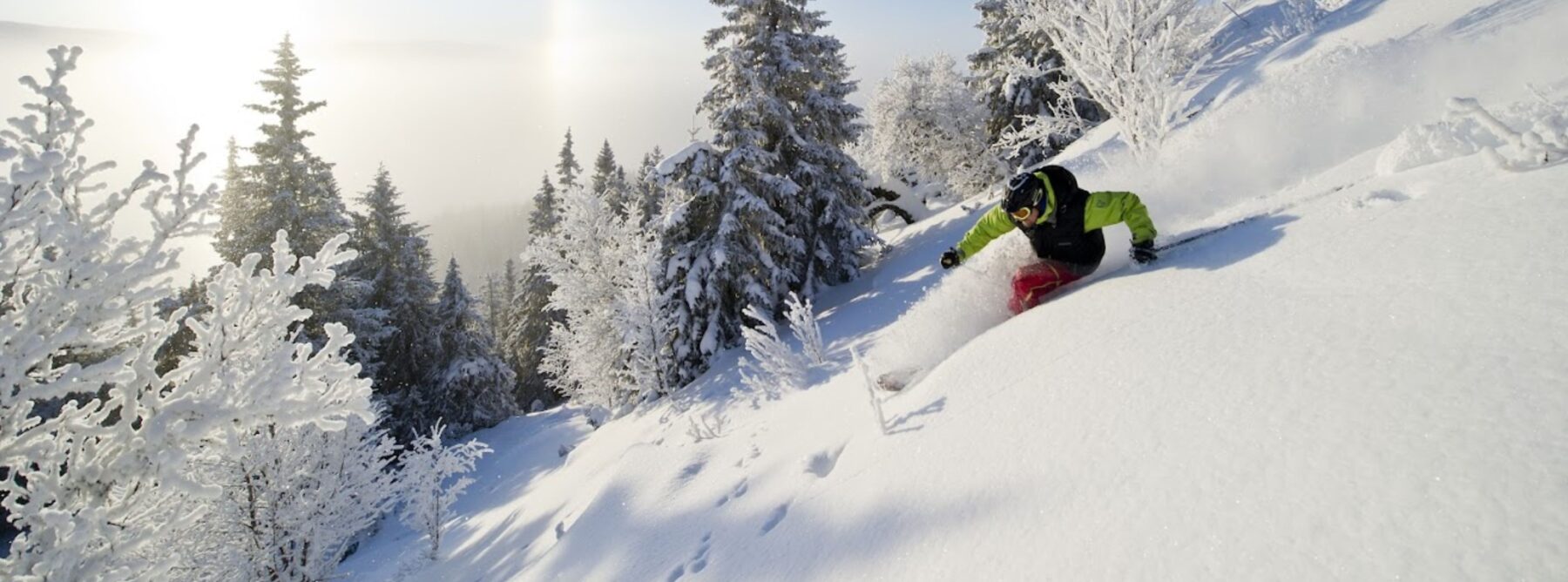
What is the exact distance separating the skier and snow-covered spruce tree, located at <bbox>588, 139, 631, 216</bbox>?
1090 inches

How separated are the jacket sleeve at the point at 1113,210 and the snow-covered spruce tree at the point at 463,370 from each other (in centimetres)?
2219

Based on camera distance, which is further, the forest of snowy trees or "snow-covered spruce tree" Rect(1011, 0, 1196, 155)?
"snow-covered spruce tree" Rect(1011, 0, 1196, 155)

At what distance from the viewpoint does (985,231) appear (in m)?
5.42

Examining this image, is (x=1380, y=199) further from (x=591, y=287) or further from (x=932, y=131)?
(x=932, y=131)

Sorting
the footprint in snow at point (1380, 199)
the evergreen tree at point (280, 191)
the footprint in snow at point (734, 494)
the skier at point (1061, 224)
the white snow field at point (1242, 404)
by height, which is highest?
the evergreen tree at point (280, 191)

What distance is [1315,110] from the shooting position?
22.1 feet

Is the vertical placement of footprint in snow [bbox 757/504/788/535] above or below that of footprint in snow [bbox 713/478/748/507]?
above

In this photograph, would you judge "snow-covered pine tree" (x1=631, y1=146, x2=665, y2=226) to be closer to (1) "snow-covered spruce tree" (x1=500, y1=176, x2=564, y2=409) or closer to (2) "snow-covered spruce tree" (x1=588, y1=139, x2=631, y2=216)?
(2) "snow-covered spruce tree" (x1=588, y1=139, x2=631, y2=216)

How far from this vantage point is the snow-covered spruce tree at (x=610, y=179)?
30969mm

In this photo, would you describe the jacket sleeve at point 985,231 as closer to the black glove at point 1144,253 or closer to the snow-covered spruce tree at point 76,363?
the black glove at point 1144,253

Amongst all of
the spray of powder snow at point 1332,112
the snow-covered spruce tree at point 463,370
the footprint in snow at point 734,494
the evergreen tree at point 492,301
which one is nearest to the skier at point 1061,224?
the spray of powder snow at point 1332,112

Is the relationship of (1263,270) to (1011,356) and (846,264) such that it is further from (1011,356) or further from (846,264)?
(846,264)

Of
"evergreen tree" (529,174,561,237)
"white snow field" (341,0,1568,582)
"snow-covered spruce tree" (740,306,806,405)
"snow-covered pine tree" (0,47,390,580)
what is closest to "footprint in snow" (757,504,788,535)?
"white snow field" (341,0,1568,582)

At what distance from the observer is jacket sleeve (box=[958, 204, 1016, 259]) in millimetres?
5301
